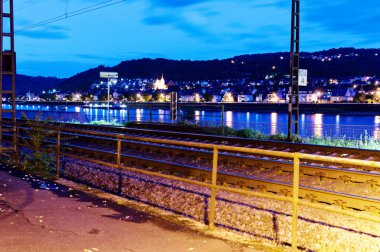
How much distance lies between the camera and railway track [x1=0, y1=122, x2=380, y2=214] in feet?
32.9

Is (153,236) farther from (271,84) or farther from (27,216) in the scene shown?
(271,84)

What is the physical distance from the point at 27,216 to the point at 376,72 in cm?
17245

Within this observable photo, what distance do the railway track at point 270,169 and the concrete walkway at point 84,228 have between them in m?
1.42

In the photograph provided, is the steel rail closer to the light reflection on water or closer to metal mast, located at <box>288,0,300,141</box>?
metal mast, located at <box>288,0,300,141</box>

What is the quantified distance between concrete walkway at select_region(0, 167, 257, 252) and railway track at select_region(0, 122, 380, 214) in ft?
4.66

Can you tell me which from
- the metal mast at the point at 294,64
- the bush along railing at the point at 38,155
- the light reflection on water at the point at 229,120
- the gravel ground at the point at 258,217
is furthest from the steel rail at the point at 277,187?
the light reflection on water at the point at 229,120

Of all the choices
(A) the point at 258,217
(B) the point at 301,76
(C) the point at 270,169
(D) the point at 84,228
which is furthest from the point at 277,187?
(B) the point at 301,76

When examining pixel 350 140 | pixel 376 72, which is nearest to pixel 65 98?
pixel 376 72

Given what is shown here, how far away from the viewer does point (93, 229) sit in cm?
766

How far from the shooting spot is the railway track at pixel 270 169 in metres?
10.0

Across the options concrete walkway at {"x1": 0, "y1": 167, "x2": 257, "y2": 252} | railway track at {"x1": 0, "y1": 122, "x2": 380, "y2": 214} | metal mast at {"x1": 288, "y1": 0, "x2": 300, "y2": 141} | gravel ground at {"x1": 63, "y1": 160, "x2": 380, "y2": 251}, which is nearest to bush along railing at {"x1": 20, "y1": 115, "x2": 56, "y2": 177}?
railway track at {"x1": 0, "y1": 122, "x2": 380, "y2": 214}

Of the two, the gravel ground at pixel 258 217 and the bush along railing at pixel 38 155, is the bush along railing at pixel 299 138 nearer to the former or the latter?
the gravel ground at pixel 258 217

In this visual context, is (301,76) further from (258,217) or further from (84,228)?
(84,228)

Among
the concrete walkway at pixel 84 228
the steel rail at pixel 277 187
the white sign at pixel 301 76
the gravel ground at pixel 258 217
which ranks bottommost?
the gravel ground at pixel 258 217
